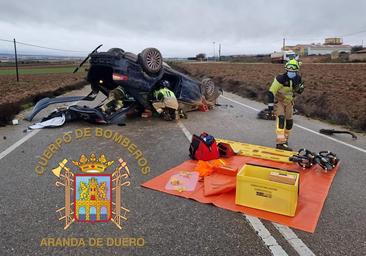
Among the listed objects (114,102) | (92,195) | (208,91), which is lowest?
(92,195)

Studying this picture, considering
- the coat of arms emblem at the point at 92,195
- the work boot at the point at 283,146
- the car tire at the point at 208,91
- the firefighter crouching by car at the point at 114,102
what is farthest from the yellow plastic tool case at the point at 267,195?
the car tire at the point at 208,91

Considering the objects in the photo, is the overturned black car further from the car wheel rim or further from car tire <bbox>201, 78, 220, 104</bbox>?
car tire <bbox>201, 78, 220, 104</bbox>

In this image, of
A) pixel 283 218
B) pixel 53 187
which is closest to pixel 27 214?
pixel 53 187

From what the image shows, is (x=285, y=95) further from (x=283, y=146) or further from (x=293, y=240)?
(x=293, y=240)

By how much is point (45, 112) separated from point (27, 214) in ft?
27.9

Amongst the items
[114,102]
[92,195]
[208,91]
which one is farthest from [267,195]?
[208,91]

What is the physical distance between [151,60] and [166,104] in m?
1.29

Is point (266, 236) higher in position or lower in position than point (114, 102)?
lower

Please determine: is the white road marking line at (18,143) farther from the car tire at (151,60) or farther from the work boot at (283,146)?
the work boot at (283,146)

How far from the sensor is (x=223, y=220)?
395 cm

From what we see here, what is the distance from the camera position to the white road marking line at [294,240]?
3.31 metres

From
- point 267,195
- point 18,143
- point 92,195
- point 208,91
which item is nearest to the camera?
point 267,195

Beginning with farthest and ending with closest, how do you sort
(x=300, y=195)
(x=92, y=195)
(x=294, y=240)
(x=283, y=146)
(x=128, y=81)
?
(x=128, y=81), (x=283, y=146), (x=300, y=195), (x=92, y=195), (x=294, y=240)

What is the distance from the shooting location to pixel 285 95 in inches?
288
